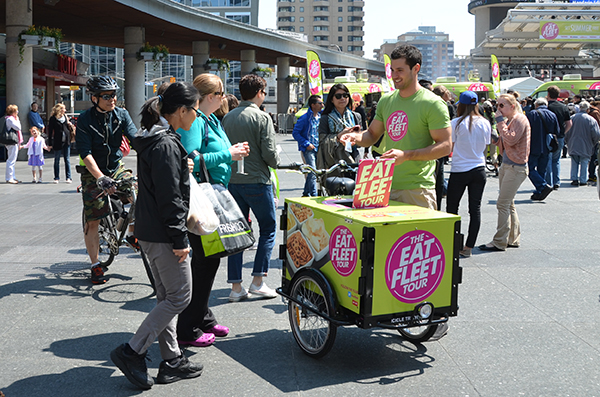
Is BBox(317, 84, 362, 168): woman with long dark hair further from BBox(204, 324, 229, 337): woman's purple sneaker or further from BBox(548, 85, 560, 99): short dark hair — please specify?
BBox(548, 85, 560, 99): short dark hair

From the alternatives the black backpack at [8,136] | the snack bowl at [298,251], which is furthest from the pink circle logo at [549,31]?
the snack bowl at [298,251]

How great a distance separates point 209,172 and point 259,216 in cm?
91

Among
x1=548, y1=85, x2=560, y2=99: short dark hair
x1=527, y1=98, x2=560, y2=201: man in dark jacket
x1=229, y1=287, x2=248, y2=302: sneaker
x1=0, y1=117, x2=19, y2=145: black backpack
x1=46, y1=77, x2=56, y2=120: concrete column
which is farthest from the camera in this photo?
x1=46, y1=77, x2=56, y2=120: concrete column

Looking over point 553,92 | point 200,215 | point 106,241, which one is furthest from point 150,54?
point 200,215

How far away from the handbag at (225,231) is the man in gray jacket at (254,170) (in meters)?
1.24

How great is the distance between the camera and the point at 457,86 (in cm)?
2631

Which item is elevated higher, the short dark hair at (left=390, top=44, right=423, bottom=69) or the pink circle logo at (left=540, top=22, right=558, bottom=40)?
the pink circle logo at (left=540, top=22, right=558, bottom=40)

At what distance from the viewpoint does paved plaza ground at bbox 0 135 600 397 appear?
3963 millimetres

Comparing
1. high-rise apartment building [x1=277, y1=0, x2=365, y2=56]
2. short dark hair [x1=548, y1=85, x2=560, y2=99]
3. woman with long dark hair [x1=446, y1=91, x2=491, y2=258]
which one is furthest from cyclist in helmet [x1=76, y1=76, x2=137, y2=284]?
high-rise apartment building [x1=277, y1=0, x2=365, y2=56]

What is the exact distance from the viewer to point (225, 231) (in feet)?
13.9

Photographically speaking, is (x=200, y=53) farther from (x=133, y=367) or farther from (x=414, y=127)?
(x=133, y=367)

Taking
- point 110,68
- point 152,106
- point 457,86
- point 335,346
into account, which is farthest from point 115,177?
point 110,68

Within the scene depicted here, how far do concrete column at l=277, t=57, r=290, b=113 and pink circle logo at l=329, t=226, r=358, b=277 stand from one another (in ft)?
153

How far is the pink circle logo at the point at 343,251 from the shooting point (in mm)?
4012
